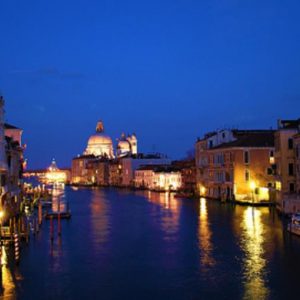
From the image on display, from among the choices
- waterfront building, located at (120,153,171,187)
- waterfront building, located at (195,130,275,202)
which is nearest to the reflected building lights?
waterfront building, located at (195,130,275,202)

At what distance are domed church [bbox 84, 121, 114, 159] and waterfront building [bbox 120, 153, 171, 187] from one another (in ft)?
123

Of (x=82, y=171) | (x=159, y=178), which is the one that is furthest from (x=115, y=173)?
(x=159, y=178)

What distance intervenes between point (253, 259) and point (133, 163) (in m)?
78.5

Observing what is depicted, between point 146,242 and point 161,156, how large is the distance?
8233cm

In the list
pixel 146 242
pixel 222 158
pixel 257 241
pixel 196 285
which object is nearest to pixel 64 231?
pixel 146 242

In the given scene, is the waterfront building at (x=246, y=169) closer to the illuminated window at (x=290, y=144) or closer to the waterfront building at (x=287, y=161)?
the waterfront building at (x=287, y=161)

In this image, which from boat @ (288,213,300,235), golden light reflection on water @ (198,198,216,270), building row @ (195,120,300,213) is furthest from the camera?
building row @ (195,120,300,213)

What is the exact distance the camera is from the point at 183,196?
54.0 m

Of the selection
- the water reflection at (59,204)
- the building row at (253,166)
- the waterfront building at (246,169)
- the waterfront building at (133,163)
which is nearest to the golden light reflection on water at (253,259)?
the building row at (253,166)

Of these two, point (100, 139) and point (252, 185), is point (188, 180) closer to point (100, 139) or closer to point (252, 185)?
point (252, 185)

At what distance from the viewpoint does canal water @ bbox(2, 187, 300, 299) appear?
1417cm

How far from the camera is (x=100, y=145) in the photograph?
140m

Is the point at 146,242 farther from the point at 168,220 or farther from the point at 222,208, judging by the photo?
the point at 222,208

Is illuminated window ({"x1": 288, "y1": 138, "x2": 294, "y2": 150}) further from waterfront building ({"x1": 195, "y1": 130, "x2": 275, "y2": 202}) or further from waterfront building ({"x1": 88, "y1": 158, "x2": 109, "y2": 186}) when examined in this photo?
waterfront building ({"x1": 88, "y1": 158, "x2": 109, "y2": 186})
